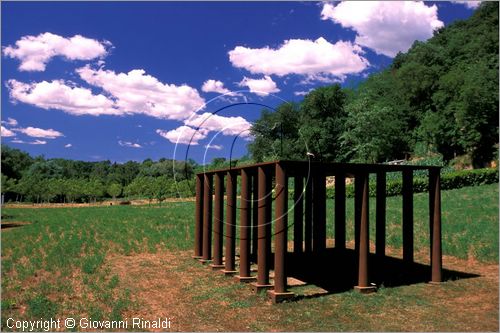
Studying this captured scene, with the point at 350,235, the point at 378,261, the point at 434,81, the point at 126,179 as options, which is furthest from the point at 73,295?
the point at 126,179

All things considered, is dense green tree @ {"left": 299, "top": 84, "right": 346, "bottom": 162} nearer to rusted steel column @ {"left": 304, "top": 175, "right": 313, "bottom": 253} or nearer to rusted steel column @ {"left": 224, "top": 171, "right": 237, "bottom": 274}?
rusted steel column @ {"left": 304, "top": 175, "right": 313, "bottom": 253}

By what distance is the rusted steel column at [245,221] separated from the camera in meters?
12.1

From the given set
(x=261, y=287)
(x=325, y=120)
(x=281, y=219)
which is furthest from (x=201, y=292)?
(x=325, y=120)

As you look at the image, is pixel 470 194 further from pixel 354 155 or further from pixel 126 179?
pixel 126 179

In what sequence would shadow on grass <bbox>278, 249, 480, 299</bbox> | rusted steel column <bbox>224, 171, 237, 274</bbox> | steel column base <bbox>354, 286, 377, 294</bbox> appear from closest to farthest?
steel column base <bbox>354, 286, 377, 294</bbox> < shadow on grass <bbox>278, 249, 480, 299</bbox> < rusted steel column <bbox>224, 171, 237, 274</bbox>

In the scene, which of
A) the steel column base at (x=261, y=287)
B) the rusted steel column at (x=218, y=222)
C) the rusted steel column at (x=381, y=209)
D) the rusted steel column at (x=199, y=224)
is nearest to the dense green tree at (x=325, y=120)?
the rusted steel column at (x=199, y=224)

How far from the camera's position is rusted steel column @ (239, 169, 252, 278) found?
1210 cm

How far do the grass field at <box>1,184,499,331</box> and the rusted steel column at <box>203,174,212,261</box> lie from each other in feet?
2.84

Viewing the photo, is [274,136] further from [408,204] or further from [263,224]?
[263,224]

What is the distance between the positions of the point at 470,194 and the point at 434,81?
1471 inches

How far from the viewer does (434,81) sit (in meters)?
62.7

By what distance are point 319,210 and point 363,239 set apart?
163 inches

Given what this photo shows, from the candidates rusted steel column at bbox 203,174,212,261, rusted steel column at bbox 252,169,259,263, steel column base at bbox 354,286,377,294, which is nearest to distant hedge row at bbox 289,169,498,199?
rusted steel column at bbox 252,169,259,263

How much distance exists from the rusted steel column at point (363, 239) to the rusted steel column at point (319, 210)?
310 centimetres
